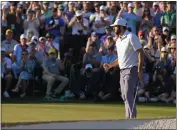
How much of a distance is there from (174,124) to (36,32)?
438 inches

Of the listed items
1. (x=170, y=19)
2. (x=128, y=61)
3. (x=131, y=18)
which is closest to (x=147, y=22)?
(x=131, y=18)

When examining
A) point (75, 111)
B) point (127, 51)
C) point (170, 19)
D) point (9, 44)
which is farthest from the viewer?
point (170, 19)

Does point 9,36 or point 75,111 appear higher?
point 9,36

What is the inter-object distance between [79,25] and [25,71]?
2.79 metres

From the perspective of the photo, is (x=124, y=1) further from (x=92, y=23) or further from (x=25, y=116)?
(x=25, y=116)

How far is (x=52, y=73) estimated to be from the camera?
17.5m

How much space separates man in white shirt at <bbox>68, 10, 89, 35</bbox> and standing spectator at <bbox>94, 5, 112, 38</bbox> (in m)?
0.31

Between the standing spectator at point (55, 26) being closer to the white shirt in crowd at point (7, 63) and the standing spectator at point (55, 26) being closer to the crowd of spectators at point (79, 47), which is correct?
the crowd of spectators at point (79, 47)

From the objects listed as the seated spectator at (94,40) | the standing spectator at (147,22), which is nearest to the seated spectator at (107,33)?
the seated spectator at (94,40)

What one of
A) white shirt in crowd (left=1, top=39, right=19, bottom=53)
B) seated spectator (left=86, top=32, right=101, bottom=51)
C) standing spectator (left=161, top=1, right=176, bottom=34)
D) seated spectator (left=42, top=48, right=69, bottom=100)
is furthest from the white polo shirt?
standing spectator (left=161, top=1, right=176, bottom=34)

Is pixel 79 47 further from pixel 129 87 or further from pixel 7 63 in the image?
Result: pixel 129 87

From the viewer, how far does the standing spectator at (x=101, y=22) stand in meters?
19.5

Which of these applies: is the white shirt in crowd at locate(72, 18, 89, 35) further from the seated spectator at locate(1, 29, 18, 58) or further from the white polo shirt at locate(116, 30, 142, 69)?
the white polo shirt at locate(116, 30, 142, 69)

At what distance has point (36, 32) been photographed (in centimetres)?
1930
